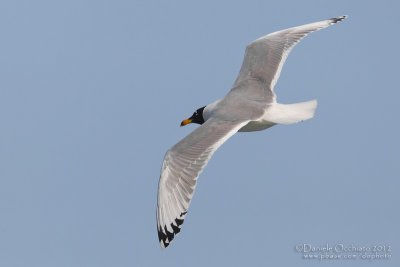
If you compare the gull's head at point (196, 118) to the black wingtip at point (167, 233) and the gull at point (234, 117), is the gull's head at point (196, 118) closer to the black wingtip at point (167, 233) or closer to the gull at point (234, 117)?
the gull at point (234, 117)

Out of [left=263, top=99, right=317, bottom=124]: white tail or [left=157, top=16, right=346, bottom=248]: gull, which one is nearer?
[left=157, top=16, right=346, bottom=248]: gull

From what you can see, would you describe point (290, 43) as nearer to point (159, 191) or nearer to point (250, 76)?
point (250, 76)

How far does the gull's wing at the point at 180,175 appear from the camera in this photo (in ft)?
34.1

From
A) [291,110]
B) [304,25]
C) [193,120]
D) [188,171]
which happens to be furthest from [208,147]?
[304,25]

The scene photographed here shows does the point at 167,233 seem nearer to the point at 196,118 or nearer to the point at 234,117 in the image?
the point at 234,117

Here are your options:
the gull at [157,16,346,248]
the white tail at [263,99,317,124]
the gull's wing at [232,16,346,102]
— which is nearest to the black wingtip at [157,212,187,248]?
the gull at [157,16,346,248]

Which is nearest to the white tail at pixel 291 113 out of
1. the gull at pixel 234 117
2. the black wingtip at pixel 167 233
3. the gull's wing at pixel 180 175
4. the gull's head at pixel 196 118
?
the gull at pixel 234 117

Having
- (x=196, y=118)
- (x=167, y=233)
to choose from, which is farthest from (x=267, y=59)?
(x=167, y=233)

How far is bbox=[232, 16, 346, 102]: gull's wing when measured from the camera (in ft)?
41.0

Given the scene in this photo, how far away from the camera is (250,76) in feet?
41.6

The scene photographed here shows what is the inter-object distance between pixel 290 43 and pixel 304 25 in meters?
0.51

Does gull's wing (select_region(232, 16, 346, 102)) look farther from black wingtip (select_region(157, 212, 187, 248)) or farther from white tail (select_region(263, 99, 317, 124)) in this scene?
black wingtip (select_region(157, 212, 187, 248))

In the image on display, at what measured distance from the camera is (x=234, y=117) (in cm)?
1149

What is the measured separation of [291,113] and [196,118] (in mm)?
1805
